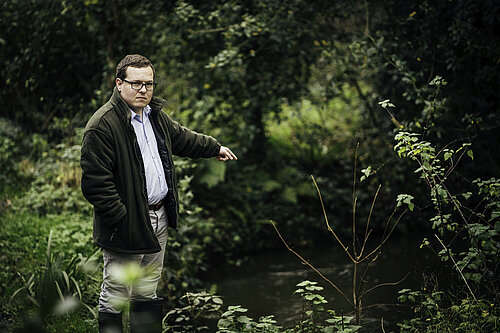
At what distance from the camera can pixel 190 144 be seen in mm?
4117

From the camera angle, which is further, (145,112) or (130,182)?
(145,112)

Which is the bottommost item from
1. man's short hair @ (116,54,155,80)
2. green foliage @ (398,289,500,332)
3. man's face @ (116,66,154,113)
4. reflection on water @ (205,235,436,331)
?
reflection on water @ (205,235,436,331)

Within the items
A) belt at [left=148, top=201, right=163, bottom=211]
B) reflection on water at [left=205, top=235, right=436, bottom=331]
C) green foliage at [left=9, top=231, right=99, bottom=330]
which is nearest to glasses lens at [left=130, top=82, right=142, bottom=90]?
belt at [left=148, top=201, right=163, bottom=211]

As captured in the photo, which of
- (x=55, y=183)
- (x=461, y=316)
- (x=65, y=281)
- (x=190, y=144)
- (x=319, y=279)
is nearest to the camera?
(x=461, y=316)

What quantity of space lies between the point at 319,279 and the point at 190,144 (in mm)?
2879

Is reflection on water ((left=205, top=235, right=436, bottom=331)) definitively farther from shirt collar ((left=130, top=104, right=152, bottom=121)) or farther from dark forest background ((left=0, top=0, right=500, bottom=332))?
shirt collar ((left=130, top=104, right=152, bottom=121))

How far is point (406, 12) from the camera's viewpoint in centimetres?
666

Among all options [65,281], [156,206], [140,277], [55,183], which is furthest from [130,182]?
[55,183]

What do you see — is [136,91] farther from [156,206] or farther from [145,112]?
[156,206]

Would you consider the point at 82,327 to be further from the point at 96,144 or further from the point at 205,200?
the point at 205,200

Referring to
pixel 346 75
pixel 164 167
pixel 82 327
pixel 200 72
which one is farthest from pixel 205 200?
pixel 164 167

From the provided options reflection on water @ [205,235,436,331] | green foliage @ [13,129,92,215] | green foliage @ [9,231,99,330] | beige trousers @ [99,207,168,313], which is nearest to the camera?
beige trousers @ [99,207,168,313]

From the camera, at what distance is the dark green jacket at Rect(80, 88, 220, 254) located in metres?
3.34

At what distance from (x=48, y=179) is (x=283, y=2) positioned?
3.82 meters
